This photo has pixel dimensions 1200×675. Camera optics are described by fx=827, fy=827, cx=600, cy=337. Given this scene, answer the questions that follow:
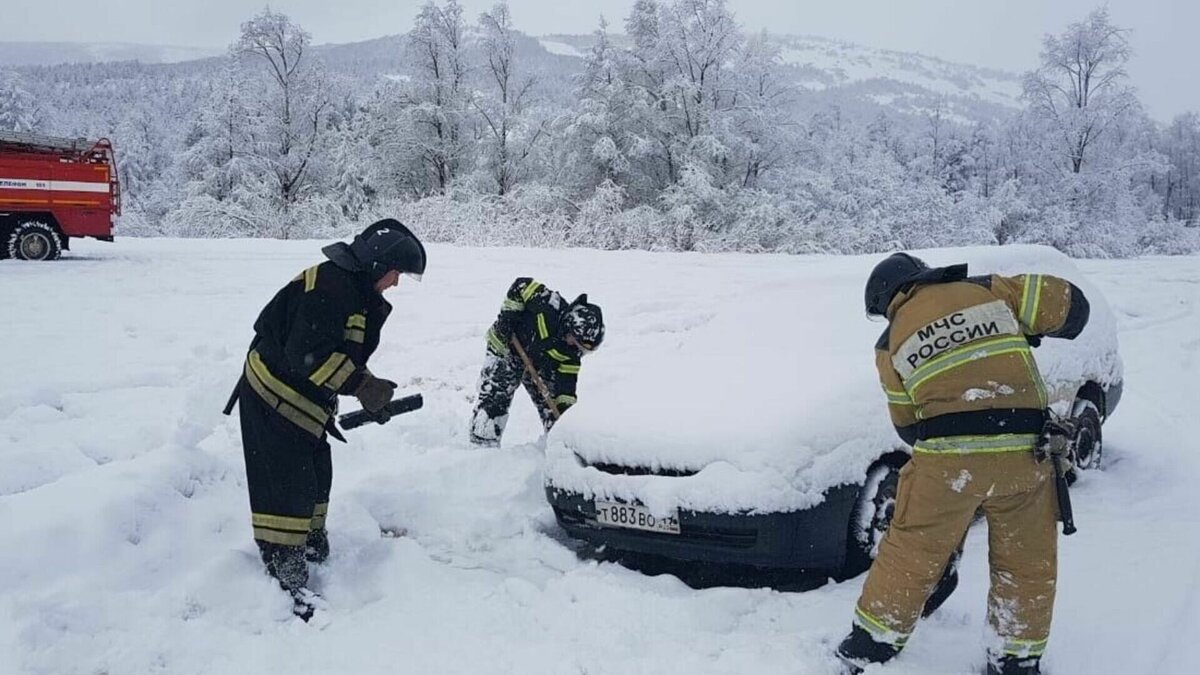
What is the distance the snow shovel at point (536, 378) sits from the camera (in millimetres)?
5387

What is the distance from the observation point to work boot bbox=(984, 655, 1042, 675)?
282 cm

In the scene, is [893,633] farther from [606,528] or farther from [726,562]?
[606,528]

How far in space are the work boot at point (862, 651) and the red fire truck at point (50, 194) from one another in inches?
587

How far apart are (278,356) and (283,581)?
97 cm

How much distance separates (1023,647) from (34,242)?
15479mm

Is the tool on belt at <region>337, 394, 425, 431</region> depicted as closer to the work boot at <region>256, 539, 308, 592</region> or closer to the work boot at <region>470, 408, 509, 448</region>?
the work boot at <region>256, 539, 308, 592</region>

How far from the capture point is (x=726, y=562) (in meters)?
3.62

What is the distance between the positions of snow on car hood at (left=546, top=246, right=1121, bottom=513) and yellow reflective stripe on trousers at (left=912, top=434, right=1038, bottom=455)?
2.71ft

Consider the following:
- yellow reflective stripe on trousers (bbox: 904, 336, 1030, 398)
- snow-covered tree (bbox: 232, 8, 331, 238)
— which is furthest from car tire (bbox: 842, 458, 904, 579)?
snow-covered tree (bbox: 232, 8, 331, 238)

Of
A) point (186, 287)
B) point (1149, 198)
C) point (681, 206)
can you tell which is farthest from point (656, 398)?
point (1149, 198)

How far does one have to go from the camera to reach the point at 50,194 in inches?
539

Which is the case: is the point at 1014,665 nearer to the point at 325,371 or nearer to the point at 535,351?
the point at 325,371

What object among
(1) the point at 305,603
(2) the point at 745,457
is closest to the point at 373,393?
(1) the point at 305,603

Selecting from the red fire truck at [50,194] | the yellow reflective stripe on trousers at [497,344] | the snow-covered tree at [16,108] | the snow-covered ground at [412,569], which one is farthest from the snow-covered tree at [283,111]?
the yellow reflective stripe on trousers at [497,344]
